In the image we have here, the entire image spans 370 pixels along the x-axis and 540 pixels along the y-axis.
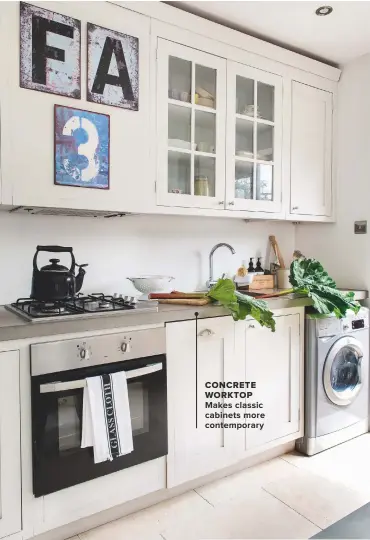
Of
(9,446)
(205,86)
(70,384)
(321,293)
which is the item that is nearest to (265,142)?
(205,86)

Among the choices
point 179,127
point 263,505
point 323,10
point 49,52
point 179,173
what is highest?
point 323,10

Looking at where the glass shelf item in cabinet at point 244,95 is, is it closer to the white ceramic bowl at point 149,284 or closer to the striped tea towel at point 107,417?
the white ceramic bowl at point 149,284

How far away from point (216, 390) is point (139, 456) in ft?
1.58

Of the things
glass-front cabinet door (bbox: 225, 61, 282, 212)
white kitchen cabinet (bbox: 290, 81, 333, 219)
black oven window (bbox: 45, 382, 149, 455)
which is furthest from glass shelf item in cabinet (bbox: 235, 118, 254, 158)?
black oven window (bbox: 45, 382, 149, 455)

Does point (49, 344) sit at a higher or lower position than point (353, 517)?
higher

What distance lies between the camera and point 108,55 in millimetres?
1897

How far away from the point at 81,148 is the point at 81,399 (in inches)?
43.6

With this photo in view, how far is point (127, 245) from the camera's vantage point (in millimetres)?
2352

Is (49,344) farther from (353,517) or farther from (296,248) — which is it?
(296,248)

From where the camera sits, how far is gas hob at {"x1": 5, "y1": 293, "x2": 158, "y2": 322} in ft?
5.16

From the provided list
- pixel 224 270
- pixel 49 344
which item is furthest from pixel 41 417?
pixel 224 270

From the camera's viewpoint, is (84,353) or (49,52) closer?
(84,353)

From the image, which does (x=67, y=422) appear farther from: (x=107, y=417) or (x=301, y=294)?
(x=301, y=294)

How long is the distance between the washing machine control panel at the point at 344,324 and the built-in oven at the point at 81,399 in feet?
3.41
